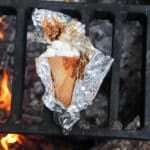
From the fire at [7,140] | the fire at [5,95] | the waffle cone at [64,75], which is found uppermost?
the waffle cone at [64,75]

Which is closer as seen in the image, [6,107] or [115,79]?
[115,79]

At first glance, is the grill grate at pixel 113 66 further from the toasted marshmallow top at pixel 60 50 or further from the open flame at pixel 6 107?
the open flame at pixel 6 107

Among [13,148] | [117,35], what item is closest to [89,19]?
[117,35]

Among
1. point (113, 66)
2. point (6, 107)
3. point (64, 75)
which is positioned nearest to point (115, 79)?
point (113, 66)

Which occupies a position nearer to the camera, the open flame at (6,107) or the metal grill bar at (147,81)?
the metal grill bar at (147,81)

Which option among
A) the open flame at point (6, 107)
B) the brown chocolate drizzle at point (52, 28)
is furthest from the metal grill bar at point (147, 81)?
the open flame at point (6, 107)

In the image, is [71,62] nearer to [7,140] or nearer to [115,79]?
[115,79]
